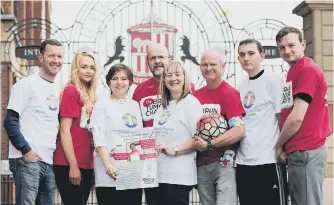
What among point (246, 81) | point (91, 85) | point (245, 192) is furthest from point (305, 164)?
point (91, 85)

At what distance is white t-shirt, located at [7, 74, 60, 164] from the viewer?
5395mm

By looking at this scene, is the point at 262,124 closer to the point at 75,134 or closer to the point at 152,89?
the point at 152,89

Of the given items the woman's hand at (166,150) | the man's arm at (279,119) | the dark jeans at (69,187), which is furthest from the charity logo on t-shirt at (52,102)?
the man's arm at (279,119)

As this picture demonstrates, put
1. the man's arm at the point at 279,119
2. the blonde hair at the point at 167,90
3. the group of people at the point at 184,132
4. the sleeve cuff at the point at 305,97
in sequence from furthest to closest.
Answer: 1. the man's arm at the point at 279,119
2. the blonde hair at the point at 167,90
3. the group of people at the point at 184,132
4. the sleeve cuff at the point at 305,97

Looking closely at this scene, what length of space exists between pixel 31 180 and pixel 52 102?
0.73m

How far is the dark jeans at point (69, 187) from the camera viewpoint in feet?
18.4

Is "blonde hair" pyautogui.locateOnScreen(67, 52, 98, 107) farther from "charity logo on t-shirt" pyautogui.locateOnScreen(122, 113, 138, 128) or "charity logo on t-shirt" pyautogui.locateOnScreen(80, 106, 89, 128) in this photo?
"charity logo on t-shirt" pyautogui.locateOnScreen(122, 113, 138, 128)

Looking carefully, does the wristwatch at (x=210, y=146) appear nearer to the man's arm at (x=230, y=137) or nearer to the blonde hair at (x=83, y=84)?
the man's arm at (x=230, y=137)

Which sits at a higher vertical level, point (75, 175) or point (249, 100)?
point (249, 100)

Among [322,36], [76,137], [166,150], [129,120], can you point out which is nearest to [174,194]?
[166,150]

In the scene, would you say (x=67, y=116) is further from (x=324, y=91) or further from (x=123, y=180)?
(x=324, y=91)

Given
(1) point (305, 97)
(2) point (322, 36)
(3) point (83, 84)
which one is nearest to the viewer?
(1) point (305, 97)

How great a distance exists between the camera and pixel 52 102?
18.1 feet

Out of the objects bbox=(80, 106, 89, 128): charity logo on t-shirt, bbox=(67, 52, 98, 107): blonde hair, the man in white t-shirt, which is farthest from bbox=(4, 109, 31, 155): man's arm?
bbox=(67, 52, 98, 107): blonde hair
